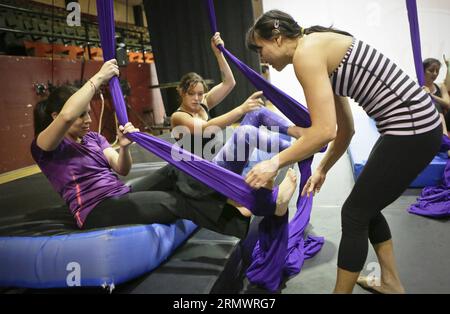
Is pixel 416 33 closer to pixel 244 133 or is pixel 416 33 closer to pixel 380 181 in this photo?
pixel 244 133

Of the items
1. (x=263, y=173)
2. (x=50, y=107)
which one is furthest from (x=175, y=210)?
(x=50, y=107)

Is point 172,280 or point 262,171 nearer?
point 262,171

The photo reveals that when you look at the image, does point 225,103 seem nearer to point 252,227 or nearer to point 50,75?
point 50,75

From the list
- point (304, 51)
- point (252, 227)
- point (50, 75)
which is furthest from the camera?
point (50, 75)

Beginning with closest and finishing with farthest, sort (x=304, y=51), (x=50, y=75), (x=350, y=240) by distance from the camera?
(x=304, y=51), (x=350, y=240), (x=50, y=75)

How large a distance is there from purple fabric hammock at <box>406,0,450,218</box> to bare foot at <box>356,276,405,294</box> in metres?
0.89

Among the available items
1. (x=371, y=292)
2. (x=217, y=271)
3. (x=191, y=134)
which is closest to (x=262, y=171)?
(x=217, y=271)

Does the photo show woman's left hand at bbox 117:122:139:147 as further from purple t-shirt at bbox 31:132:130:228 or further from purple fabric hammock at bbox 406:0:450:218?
purple fabric hammock at bbox 406:0:450:218

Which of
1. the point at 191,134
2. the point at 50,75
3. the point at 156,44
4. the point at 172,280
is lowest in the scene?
the point at 172,280

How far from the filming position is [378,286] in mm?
1329

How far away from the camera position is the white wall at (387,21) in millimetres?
4422

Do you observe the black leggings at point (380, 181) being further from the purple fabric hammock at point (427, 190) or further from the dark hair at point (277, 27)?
the purple fabric hammock at point (427, 190)
